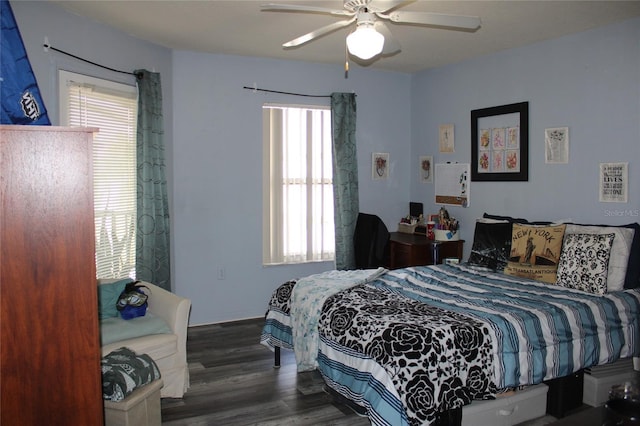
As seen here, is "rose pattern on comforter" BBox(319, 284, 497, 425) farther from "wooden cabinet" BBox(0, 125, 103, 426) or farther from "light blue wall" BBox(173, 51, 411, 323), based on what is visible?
"light blue wall" BBox(173, 51, 411, 323)

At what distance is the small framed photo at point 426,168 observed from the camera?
5613 millimetres

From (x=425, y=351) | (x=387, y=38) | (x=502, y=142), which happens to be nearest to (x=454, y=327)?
(x=425, y=351)

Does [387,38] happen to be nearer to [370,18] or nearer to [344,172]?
[370,18]

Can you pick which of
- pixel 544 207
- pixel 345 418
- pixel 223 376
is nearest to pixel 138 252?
pixel 223 376

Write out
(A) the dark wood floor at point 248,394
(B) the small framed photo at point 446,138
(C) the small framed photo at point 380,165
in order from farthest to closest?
(C) the small framed photo at point 380,165, (B) the small framed photo at point 446,138, (A) the dark wood floor at point 248,394

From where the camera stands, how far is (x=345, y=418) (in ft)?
10.1

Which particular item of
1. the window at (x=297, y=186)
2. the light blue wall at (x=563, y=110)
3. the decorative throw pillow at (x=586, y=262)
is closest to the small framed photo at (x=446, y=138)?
the light blue wall at (x=563, y=110)

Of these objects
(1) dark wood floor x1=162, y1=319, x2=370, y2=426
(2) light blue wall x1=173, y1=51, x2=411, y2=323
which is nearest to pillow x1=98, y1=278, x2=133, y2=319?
(1) dark wood floor x1=162, y1=319, x2=370, y2=426

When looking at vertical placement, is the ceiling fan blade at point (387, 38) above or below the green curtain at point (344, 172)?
above

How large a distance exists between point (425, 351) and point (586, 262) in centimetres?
167

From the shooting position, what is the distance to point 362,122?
5.65 metres

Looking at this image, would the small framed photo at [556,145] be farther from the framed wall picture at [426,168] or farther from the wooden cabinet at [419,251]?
the framed wall picture at [426,168]

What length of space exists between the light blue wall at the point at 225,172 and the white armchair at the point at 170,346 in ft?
5.05

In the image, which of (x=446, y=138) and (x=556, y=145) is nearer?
(x=556, y=145)
